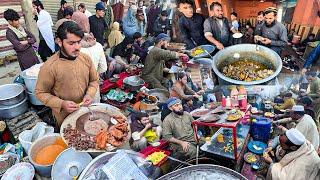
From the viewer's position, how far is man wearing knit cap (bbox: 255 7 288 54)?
20.0ft

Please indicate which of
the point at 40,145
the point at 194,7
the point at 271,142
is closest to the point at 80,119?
the point at 40,145

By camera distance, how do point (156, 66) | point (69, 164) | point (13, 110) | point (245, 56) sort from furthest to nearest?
point (156, 66) < point (245, 56) < point (13, 110) < point (69, 164)

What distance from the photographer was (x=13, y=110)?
16.9 ft

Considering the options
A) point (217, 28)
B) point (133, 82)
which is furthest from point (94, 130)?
point (217, 28)

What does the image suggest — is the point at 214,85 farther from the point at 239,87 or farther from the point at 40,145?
the point at 40,145

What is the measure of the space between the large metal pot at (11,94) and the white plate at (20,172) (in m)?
1.59

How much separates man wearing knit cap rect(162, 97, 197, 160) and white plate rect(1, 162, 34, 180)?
5.74ft

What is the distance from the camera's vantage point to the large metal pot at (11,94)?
16.6 feet

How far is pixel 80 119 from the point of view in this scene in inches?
145

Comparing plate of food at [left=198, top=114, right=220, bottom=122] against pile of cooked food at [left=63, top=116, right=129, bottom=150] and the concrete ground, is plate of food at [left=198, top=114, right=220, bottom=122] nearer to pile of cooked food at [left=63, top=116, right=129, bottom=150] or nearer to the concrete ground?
pile of cooked food at [left=63, top=116, right=129, bottom=150]

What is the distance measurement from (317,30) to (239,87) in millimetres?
3274

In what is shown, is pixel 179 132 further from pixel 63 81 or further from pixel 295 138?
pixel 63 81

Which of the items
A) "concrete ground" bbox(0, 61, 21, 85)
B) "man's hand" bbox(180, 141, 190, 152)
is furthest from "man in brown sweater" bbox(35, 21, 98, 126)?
"concrete ground" bbox(0, 61, 21, 85)

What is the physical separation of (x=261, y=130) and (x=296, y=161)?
106cm
